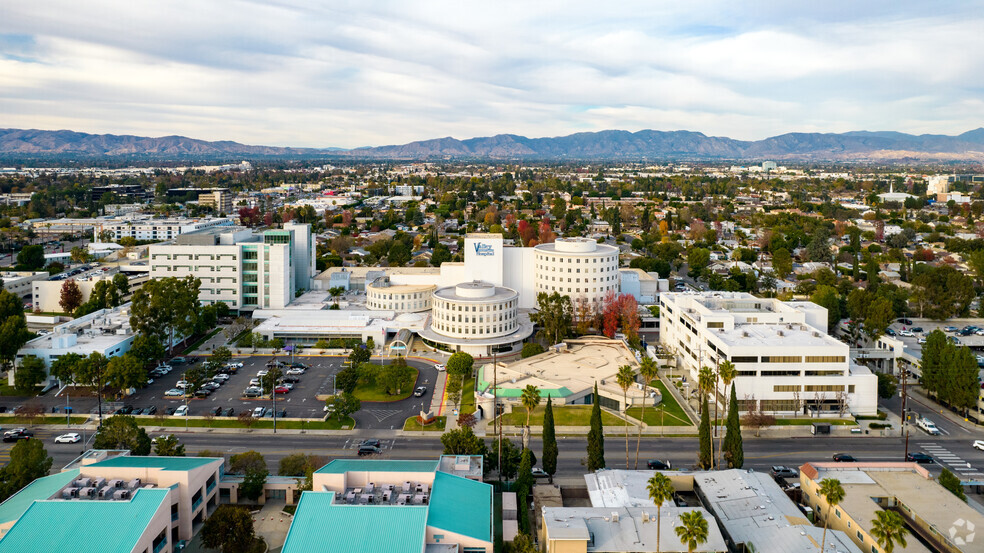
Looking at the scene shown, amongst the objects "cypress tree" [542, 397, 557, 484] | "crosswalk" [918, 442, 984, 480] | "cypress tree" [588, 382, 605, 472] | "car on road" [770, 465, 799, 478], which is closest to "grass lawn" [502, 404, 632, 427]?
"cypress tree" [588, 382, 605, 472]

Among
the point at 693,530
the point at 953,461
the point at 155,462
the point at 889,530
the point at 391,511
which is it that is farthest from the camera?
the point at 953,461

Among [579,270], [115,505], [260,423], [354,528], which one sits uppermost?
[579,270]

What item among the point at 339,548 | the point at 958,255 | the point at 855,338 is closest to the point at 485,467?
the point at 339,548

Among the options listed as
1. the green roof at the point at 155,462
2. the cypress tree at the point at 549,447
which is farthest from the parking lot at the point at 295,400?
the green roof at the point at 155,462

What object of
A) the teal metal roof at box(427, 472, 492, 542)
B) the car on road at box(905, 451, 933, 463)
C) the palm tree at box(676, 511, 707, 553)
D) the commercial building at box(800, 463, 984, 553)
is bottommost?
the car on road at box(905, 451, 933, 463)

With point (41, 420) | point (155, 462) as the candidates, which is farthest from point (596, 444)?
point (41, 420)

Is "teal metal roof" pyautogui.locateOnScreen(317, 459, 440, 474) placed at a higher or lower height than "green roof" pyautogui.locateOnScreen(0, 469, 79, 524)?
higher

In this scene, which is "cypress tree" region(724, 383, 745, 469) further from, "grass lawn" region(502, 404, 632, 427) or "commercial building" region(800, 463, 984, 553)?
"grass lawn" region(502, 404, 632, 427)

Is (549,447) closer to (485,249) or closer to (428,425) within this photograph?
(428,425)
